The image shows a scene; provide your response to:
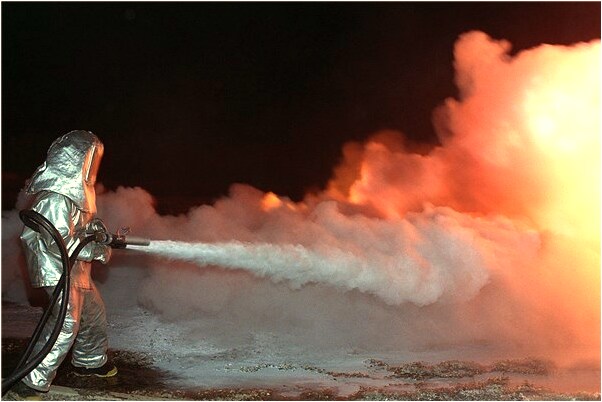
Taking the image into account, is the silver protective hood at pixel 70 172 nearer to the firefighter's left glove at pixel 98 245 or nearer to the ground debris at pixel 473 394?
the firefighter's left glove at pixel 98 245

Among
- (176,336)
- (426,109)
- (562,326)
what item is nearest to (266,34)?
(426,109)

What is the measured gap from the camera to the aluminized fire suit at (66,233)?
Result: 502 centimetres

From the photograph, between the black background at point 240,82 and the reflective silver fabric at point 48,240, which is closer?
the reflective silver fabric at point 48,240

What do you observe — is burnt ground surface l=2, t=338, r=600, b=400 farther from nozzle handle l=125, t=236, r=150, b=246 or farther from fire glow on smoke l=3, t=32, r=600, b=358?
nozzle handle l=125, t=236, r=150, b=246

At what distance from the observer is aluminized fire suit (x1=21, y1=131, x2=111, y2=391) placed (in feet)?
16.5

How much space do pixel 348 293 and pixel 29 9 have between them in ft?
24.6

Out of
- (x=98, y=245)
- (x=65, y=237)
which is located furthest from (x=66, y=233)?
(x=98, y=245)

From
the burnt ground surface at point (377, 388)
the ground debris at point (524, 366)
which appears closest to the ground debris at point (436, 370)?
the burnt ground surface at point (377, 388)

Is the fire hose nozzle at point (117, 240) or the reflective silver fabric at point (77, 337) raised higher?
the fire hose nozzle at point (117, 240)

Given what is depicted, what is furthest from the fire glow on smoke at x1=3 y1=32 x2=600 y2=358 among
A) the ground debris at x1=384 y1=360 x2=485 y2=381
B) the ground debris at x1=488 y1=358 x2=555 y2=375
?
the ground debris at x1=384 y1=360 x2=485 y2=381

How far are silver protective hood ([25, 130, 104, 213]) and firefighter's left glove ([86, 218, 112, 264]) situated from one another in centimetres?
12

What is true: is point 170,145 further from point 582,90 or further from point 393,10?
point 582,90

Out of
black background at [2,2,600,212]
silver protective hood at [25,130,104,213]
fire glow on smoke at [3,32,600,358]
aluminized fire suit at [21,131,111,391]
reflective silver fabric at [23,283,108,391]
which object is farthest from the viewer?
black background at [2,2,600,212]

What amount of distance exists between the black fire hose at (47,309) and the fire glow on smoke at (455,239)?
1208mm
